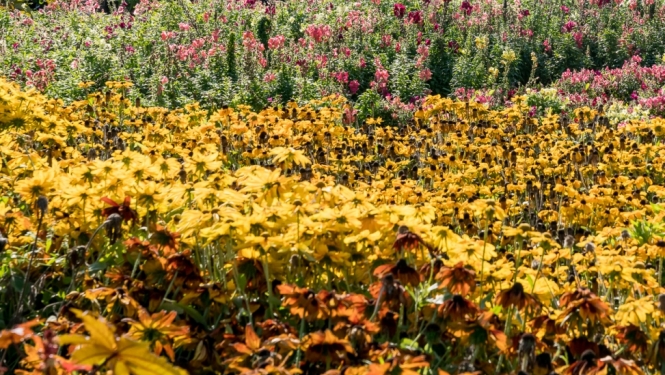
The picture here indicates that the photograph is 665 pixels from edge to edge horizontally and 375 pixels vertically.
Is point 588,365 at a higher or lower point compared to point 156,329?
lower

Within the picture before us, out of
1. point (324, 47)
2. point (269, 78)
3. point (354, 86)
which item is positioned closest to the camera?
point (269, 78)

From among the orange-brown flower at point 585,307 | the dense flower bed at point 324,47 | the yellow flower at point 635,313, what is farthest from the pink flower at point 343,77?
the orange-brown flower at point 585,307

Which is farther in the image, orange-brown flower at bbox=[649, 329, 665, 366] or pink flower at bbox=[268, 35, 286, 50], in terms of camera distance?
pink flower at bbox=[268, 35, 286, 50]

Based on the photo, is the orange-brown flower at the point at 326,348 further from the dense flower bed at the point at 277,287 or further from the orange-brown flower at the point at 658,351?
the orange-brown flower at the point at 658,351

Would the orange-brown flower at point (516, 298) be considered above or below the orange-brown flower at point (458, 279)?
below

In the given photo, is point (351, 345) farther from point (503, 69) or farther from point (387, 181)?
point (503, 69)

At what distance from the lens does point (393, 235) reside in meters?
2.84

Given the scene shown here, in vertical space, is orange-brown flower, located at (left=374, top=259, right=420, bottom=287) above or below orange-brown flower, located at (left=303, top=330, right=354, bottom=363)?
above

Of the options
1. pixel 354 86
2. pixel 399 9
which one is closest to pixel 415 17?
pixel 399 9

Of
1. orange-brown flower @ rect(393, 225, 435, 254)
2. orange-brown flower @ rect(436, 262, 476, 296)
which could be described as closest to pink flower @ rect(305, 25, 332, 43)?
orange-brown flower @ rect(393, 225, 435, 254)

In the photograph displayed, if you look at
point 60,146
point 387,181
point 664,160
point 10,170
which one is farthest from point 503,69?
point 10,170

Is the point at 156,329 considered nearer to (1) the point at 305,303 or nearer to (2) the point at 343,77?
(1) the point at 305,303

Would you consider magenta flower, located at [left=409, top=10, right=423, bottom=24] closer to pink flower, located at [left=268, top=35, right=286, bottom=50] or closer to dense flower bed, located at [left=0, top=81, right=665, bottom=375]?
pink flower, located at [left=268, top=35, right=286, bottom=50]

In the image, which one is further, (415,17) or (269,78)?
(415,17)
